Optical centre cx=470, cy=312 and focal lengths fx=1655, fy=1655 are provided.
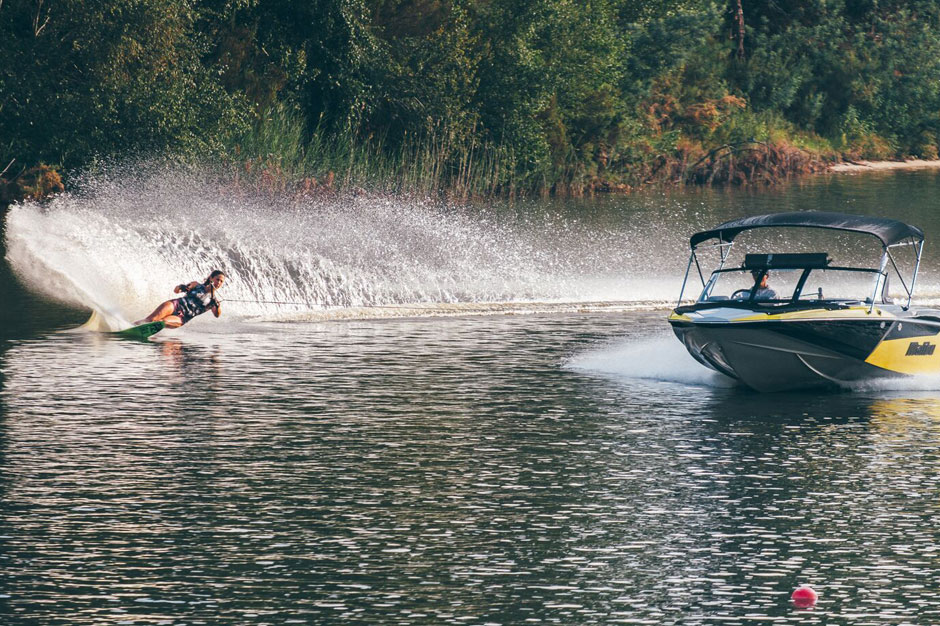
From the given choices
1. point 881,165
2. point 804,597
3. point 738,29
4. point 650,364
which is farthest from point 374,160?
point 804,597

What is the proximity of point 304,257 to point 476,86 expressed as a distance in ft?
93.9

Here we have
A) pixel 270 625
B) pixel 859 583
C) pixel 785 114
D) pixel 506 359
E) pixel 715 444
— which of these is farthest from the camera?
pixel 785 114

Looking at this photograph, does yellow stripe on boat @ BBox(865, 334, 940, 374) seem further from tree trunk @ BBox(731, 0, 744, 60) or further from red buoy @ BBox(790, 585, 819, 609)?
tree trunk @ BBox(731, 0, 744, 60)

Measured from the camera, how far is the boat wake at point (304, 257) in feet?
117

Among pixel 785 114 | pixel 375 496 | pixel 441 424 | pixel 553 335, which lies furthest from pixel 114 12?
pixel 785 114

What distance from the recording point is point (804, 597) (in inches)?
528

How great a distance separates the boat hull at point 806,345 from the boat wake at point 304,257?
1110cm

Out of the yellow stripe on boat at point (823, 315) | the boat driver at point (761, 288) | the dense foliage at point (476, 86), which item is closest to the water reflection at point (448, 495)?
the yellow stripe on boat at point (823, 315)

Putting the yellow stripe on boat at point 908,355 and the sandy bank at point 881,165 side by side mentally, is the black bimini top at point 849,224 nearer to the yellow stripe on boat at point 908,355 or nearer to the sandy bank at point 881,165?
the yellow stripe on boat at point 908,355

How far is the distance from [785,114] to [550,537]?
81.2 m

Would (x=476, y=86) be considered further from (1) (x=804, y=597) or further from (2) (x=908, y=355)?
(1) (x=804, y=597)

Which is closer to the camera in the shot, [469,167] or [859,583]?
[859,583]

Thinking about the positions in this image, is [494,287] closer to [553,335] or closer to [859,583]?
[553,335]

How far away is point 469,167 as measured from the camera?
65125 mm
